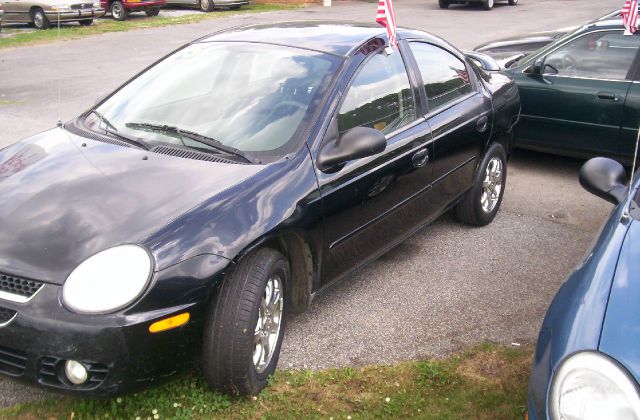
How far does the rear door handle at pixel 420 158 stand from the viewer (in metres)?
4.34

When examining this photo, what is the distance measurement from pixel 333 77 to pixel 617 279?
1.95m

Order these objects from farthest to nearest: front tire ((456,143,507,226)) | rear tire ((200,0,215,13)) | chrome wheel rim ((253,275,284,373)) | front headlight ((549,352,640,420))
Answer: rear tire ((200,0,215,13)) < front tire ((456,143,507,226)) < chrome wheel rim ((253,275,284,373)) < front headlight ((549,352,640,420))

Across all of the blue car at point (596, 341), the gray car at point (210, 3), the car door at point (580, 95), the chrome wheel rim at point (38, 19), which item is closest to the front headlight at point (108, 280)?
the blue car at point (596, 341)

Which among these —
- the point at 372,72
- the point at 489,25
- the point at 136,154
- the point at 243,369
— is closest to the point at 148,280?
the point at 243,369

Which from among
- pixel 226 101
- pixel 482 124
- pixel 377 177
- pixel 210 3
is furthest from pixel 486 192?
pixel 210 3

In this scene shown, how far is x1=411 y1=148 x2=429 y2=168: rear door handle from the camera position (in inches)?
171

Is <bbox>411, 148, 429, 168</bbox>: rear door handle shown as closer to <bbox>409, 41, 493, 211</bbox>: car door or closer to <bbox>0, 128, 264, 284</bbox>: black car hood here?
<bbox>409, 41, 493, 211</bbox>: car door

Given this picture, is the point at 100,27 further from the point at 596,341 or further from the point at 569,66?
the point at 596,341

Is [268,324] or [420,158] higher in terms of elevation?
[420,158]

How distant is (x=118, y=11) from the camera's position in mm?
20953

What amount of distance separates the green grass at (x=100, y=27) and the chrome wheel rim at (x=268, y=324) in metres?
13.8

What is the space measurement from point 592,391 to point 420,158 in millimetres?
2391

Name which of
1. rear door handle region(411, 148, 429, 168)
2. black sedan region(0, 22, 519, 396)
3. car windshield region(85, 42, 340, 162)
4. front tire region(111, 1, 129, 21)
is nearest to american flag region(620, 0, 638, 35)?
black sedan region(0, 22, 519, 396)

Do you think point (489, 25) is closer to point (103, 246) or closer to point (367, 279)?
point (367, 279)
